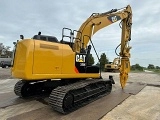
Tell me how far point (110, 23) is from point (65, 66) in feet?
11.7

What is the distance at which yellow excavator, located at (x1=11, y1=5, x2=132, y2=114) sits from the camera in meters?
6.59

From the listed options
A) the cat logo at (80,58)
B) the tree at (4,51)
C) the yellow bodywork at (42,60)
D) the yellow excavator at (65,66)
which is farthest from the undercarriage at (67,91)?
the tree at (4,51)

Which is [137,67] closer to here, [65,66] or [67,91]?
[65,66]

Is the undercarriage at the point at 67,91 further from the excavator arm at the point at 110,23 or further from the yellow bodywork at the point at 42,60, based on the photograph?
the excavator arm at the point at 110,23

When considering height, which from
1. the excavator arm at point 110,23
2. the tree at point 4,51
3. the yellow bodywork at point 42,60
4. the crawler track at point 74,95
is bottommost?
the crawler track at point 74,95

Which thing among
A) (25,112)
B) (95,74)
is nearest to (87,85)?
(95,74)

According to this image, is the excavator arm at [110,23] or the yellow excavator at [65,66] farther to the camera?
the excavator arm at [110,23]

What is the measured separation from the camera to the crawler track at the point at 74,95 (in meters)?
6.48

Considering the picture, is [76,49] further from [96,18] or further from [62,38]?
[96,18]

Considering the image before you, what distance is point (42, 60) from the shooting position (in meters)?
6.73

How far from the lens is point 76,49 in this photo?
8656mm

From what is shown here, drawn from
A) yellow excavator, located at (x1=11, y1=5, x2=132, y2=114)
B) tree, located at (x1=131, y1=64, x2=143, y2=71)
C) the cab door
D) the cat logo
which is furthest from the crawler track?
tree, located at (x1=131, y1=64, x2=143, y2=71)

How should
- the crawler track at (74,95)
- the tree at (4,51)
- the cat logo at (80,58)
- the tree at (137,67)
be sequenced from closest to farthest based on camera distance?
1. the crawler track at (74,95)
2. the cat logo at (80,58)
3. the tree at (137,67)
4. the tree at (4,51)

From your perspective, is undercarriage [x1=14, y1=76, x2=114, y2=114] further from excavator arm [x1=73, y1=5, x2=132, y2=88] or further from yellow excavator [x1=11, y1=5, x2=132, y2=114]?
excavator arm [x1=73, y1=5, x2=132, y2=88]
